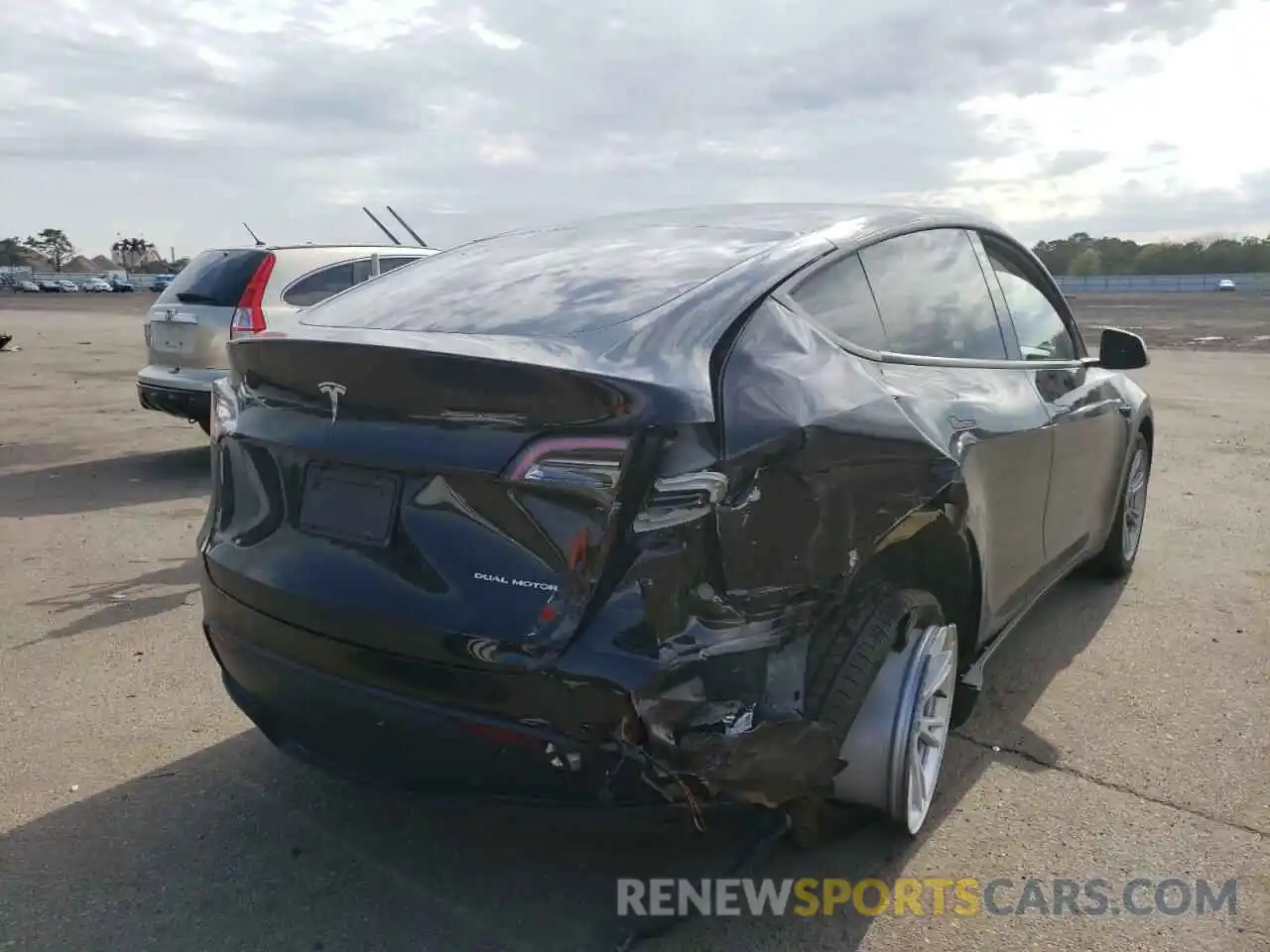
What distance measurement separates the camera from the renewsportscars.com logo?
2621mm

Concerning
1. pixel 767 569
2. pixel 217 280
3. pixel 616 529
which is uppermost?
pixel 217 280

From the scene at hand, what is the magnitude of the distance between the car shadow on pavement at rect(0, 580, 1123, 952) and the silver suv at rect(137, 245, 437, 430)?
16.9 feet

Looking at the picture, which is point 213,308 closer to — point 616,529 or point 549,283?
point 549,283

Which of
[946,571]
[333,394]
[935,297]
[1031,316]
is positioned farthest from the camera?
[1031,316]

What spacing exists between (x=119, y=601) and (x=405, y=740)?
Answer: 3169 mm

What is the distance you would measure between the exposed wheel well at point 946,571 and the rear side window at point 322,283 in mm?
5918

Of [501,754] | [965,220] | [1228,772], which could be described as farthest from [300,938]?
[965,220]

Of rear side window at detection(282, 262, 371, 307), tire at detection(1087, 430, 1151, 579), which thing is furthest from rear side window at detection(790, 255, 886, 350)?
rear side window at detection(282, 262, 371, 307)

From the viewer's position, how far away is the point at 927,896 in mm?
2688

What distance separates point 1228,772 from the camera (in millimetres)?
3314

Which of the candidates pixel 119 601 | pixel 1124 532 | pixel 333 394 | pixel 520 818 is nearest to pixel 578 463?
pixel 333 394

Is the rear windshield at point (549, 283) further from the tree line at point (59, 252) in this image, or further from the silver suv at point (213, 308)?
the tree line at point (59, 252)

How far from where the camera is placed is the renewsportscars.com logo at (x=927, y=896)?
2.62m

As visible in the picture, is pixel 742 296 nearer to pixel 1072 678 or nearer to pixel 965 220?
pixel 965 220
